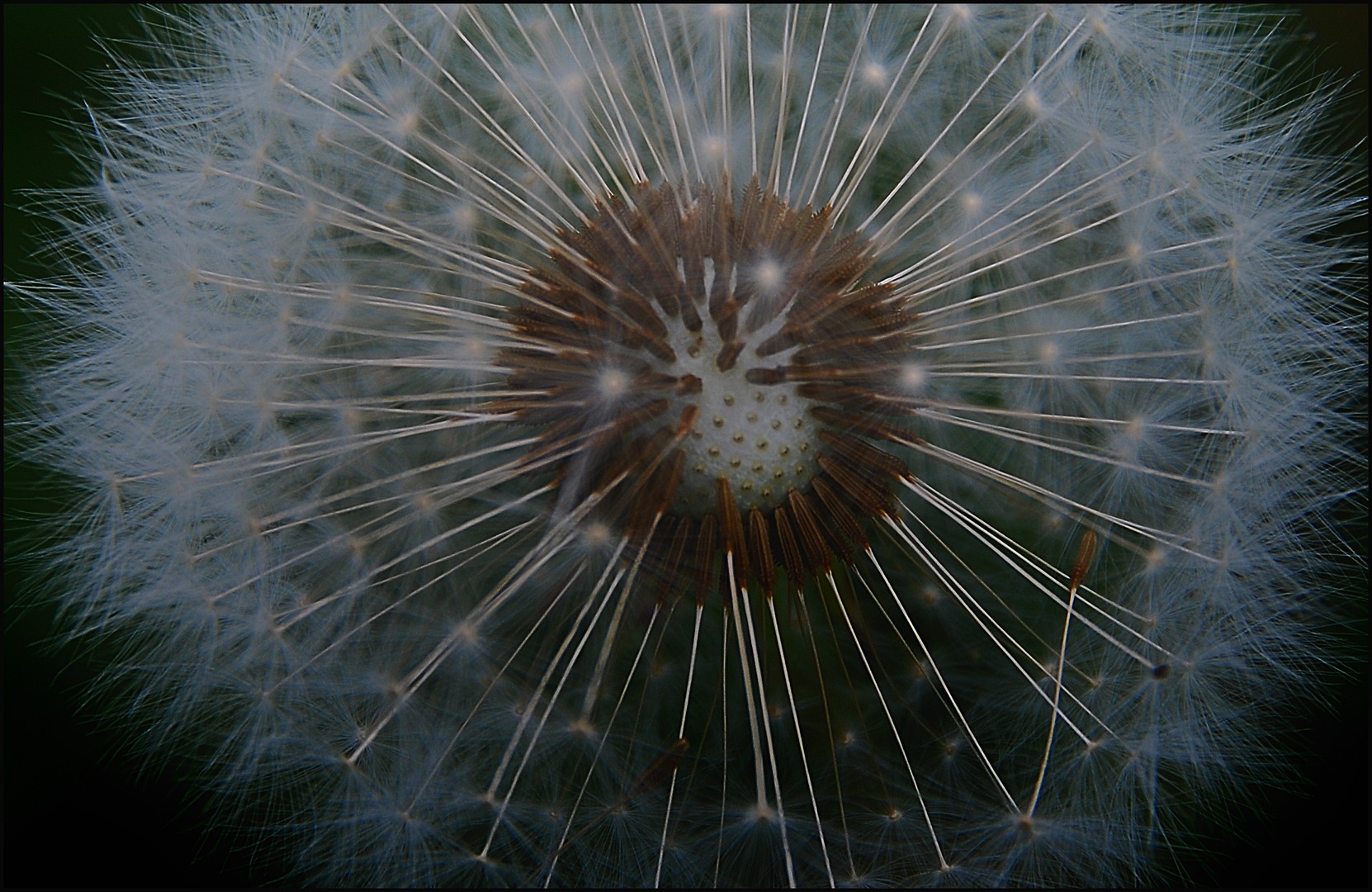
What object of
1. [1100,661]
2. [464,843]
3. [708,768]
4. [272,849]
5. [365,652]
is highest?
[1100,661]

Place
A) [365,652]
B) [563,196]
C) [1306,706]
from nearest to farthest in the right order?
[365,652], [563,196], [1306,706]

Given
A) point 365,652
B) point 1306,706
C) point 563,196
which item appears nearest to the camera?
point 365,652

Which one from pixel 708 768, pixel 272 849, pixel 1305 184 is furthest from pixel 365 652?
pixel 1305 184

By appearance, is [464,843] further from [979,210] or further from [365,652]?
[979,210]

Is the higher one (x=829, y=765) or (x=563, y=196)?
(x=563, y=196)
